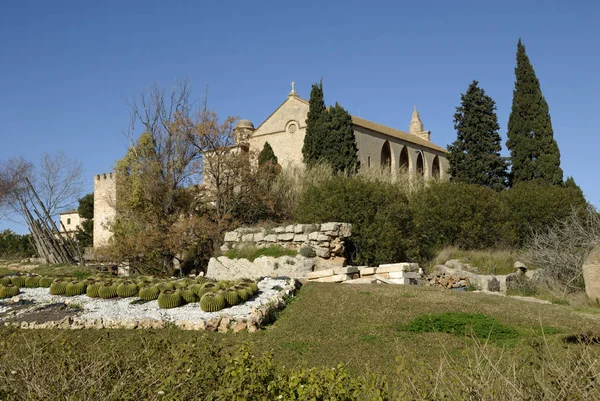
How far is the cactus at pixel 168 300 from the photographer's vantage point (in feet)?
33.5

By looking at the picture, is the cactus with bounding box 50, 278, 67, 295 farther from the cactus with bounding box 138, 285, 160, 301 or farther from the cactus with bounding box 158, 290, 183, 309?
the cactus with bounding box 158, 290, 183, 309

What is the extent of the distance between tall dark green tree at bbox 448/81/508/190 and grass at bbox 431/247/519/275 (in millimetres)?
11546

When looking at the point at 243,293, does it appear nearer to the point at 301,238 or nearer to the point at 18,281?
the point at 301,238

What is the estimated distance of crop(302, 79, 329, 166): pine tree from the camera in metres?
27.7

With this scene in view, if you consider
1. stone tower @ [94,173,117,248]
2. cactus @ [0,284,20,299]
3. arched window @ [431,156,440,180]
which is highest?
A: arched window @ [431,156,440,180]

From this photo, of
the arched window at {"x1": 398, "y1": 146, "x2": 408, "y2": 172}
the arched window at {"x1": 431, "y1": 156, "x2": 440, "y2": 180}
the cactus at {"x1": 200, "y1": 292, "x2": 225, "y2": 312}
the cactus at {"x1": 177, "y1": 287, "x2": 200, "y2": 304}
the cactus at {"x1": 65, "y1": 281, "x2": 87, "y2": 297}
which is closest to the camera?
the cactus at {"x1": 200, "y1": 292, "x2": 225, "y2": 312}

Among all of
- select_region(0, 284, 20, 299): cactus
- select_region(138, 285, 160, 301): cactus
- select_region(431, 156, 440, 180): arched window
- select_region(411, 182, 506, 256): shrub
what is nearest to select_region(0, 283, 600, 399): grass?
select_region(138, 285, 160, 301): cactus

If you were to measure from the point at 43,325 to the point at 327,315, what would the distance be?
189 inches

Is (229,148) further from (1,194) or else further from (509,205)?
(1,194)

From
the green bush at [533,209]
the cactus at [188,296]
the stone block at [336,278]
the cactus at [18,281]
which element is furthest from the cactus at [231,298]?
the green bush at [533,209]

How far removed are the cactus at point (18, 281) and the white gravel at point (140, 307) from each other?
83 centimetres

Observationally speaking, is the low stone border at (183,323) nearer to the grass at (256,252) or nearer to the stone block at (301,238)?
the grass at (256,252)

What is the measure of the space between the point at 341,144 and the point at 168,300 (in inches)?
723

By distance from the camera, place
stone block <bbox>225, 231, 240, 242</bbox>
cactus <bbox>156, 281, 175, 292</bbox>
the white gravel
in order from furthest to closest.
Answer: stone block <bbox>225, 231, 240, 242</bbox> → cactus <bbox>156, 281, 175, 292</bbox> → the white gravel
